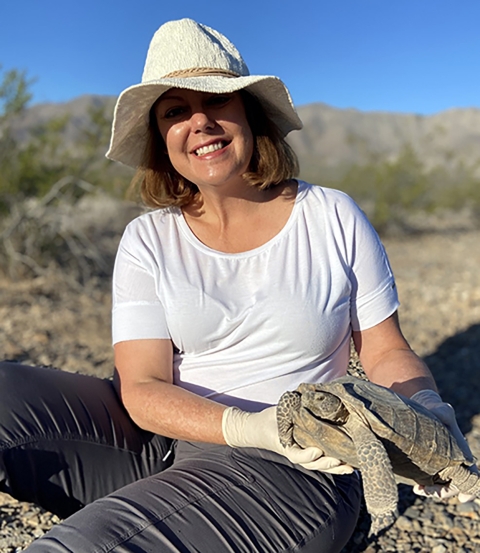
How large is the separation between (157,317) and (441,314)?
4.78m

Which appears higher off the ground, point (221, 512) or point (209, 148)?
point (209, 148)

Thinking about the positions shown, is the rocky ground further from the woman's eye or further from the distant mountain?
the distant mountain

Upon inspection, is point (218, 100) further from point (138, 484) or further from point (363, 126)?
point (363, 126)

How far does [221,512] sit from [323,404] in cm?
39

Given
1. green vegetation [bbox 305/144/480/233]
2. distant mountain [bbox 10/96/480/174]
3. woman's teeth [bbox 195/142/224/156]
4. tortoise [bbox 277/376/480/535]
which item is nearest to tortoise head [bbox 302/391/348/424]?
tortoise [bbox 277/376/480/535]

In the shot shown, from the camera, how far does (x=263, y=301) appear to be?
190cm

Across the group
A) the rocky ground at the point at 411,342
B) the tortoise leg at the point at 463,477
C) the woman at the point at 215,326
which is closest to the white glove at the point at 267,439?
the woman at the point at 215,326

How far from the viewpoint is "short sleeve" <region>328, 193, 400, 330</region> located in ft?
6.49

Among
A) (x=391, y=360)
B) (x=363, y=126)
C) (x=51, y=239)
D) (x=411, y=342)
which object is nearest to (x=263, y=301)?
(x=391, y=360)

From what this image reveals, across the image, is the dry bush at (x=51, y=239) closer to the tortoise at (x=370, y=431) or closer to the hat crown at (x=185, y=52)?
the hat crown at (x=185, y=52)

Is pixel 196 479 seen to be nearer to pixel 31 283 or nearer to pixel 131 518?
pixel 131 518

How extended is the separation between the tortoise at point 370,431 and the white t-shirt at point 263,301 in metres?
0.31

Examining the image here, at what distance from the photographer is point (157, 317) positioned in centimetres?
197

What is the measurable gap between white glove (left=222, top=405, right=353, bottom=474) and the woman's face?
794 millimetres
